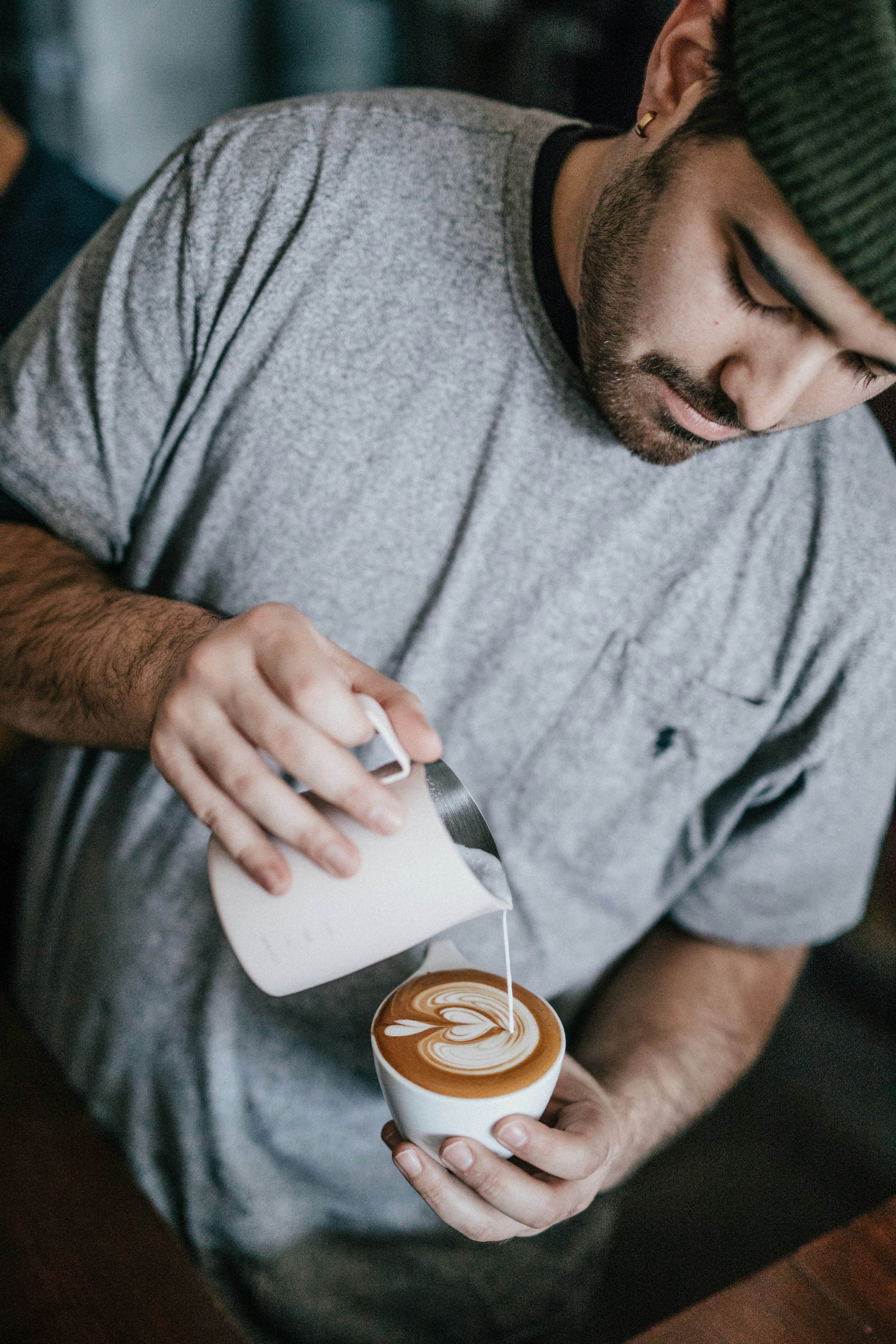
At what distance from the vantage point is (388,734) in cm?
68

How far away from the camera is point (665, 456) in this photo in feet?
3.43

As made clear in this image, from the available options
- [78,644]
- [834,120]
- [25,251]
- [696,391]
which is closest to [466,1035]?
[78,644]

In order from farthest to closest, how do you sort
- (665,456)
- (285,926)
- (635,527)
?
(635,527) → (665,456) → (285,926)

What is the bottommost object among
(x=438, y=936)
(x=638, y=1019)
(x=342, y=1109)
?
(x=342, y=1109)

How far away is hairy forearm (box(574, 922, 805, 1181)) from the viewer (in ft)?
3.97

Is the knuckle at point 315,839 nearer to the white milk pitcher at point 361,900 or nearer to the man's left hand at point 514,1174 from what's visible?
the white milk pitcher at point 361,900

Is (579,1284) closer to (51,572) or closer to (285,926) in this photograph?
(285,926)

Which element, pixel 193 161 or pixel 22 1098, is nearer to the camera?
pixel 22 1098

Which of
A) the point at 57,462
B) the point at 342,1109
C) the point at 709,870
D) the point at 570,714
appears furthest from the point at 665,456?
the point at 342,1109

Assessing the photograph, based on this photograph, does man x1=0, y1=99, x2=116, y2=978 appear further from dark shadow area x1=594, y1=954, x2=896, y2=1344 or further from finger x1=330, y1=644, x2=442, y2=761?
dark shadow area x1=594, y1=954, x2=896, y2=1344

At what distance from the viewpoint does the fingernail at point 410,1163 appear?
82 cm

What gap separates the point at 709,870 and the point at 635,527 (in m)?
0.55

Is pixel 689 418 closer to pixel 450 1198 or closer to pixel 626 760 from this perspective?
pixel 626 760

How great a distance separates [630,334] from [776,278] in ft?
0.63
